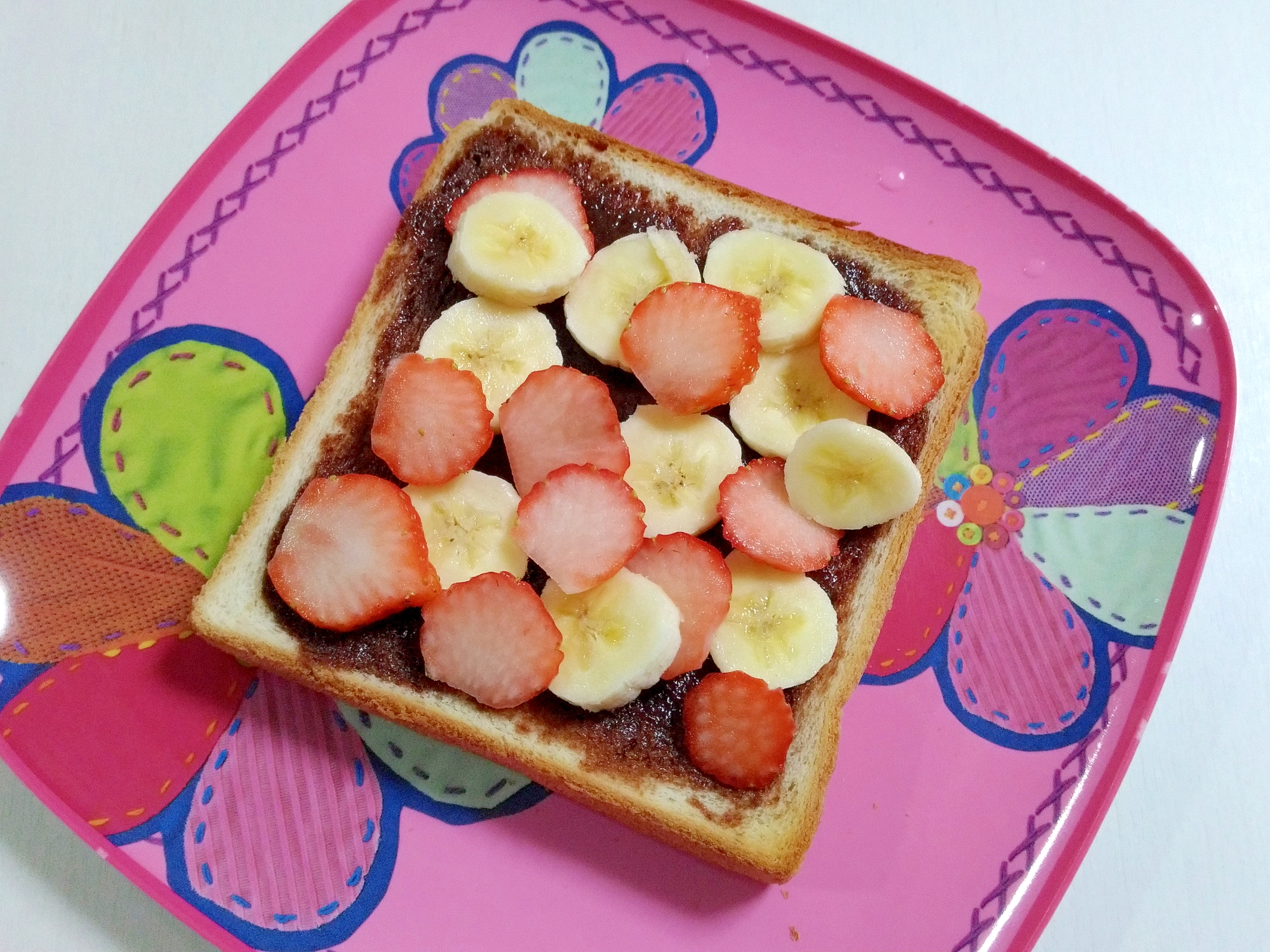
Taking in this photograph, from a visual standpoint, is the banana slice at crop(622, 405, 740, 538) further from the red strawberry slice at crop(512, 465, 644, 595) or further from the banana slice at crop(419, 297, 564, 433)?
the banana slice at crop(419, 297, 564, 433)

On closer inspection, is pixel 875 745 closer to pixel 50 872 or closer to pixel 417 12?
pixel 50 872

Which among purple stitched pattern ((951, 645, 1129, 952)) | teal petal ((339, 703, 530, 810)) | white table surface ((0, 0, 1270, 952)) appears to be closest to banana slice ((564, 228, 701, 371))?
teal petal ((339, 703, 530, 810))

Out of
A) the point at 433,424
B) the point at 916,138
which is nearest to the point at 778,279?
the point at 916,138

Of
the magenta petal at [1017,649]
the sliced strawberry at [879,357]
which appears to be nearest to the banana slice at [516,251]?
the sliced strawberry at [879,357]

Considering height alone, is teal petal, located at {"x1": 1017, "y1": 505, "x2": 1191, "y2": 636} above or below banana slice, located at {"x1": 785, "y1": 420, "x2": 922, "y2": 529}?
above

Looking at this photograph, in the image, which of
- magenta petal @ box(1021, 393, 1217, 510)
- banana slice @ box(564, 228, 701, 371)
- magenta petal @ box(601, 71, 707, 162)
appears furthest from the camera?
magenta petal @ box(601, 71, 707, 162)

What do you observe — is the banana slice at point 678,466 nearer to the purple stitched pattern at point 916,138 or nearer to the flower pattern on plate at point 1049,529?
the flower pattern on plate at point 1049,529
